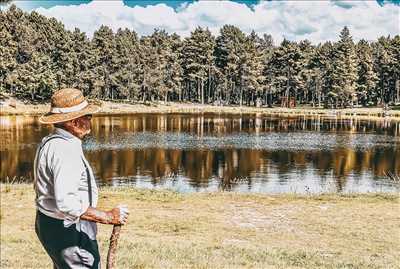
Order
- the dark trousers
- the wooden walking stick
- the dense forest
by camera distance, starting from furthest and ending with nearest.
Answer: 1. the dense forest
2. the wooden walking stick
3. the dark trousers

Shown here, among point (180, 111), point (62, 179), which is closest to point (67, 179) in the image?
point (62, 179)

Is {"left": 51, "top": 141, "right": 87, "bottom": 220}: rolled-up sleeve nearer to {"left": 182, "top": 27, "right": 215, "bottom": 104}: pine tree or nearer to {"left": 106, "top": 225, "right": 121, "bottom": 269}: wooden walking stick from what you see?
{"left": 106, "top": 225, "right": 121, "bottom": 269}: wooden walking stick

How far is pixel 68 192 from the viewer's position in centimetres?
464

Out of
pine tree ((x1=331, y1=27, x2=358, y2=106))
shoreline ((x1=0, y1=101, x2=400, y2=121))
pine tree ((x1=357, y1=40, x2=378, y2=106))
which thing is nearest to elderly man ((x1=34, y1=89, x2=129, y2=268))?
shoreline ((x1=0, y1=101, x2=400, y2=121))

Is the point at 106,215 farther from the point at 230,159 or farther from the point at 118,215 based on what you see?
the point at 230,159

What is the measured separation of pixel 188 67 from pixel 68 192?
11471 cm

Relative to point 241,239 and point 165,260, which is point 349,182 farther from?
point 165,260

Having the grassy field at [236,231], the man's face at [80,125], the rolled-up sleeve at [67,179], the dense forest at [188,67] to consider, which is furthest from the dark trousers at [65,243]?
the dense forest at [188,67]

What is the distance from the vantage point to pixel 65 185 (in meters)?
4.62

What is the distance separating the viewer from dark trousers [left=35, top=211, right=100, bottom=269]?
4.89 metres

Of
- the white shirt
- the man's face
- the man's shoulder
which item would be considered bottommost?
the white shirt

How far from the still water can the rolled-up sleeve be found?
19.0 meters

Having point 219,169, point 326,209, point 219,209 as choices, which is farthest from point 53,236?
point 219,169

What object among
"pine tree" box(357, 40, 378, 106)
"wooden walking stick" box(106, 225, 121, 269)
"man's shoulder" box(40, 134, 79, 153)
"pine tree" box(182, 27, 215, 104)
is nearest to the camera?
"man's shoulder" box(40, 134, 79, 153)
